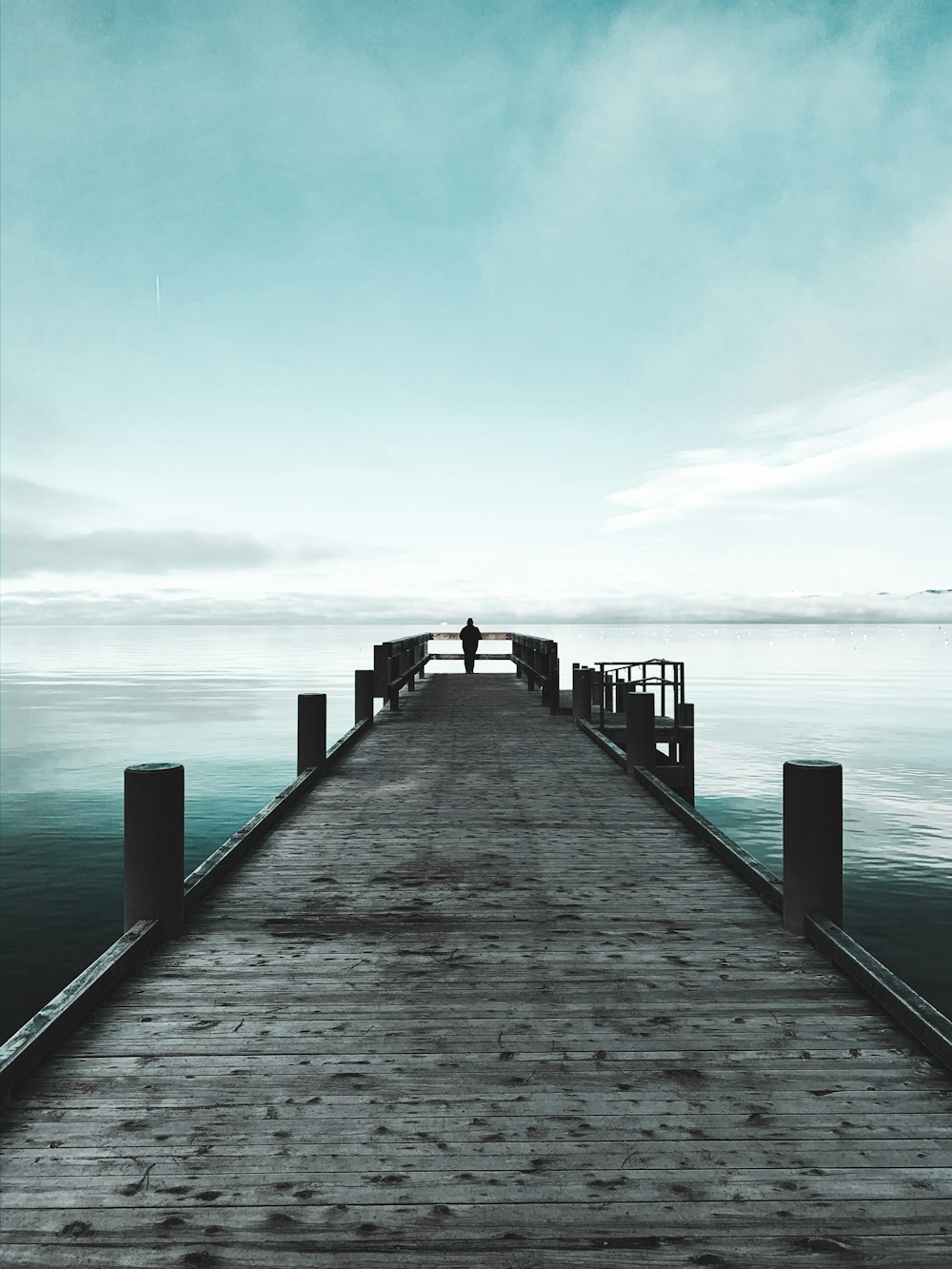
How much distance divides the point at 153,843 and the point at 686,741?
560 inches

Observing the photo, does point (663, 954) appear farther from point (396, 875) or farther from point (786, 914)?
point (396, 875)

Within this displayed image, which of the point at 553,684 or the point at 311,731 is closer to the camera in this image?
the point at 311,731

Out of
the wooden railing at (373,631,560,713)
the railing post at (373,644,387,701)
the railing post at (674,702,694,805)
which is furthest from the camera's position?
the railing post at (674,702,694,805)

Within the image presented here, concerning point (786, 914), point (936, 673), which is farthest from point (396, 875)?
point (936, 673)

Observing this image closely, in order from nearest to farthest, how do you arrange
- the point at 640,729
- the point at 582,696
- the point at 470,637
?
1. the point at 640,729
2. the point at 582,696
3. the point at 470,637

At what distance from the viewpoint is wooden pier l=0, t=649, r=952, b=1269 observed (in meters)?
2.64

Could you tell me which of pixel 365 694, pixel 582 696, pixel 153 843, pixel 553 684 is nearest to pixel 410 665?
pixel 553 684

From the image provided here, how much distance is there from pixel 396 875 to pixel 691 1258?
3971mm

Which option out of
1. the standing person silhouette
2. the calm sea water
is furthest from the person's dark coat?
the calm sea water

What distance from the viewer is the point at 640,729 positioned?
9695mm

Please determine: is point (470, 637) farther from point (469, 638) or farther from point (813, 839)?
point (813, 839)

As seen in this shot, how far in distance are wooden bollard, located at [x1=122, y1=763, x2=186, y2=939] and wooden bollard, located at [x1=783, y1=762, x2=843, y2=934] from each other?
3.64 m

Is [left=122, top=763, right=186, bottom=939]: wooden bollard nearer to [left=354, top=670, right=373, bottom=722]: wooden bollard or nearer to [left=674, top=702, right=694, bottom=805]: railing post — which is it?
[left=354, top=670, right=373, bottom=722]: wooden bollard

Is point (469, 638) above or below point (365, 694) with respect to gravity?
above
